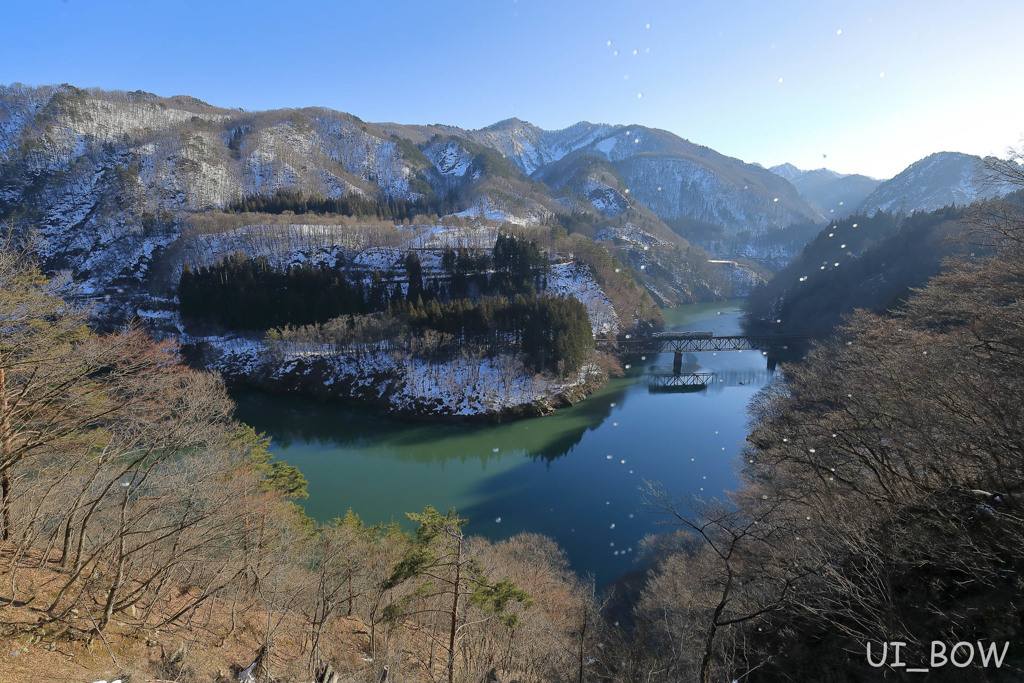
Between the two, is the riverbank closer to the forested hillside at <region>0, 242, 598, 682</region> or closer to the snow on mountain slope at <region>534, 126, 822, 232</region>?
the forested hillside at <region>0, 242, 598, 682</region>

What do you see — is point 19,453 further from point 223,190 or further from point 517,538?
point 223,190

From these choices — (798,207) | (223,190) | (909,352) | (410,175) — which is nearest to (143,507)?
(909,352)

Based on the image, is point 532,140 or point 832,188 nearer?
point 832,188

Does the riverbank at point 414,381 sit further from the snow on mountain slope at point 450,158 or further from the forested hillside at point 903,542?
the snow on mountain slope at point 450,158

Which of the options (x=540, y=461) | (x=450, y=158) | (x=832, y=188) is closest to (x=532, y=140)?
(x=450, y=158)

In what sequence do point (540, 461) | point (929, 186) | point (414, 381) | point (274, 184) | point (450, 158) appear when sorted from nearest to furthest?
point (540, 461)
point (414, 381)
point (274, 184)
point (929, 186)
point (450, 158)

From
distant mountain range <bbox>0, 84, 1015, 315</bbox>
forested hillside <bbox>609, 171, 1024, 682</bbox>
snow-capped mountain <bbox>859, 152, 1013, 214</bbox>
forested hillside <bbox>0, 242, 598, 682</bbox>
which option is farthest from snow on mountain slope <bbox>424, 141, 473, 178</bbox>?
forested hillside <bbox>609, 171, 1024, 682</bbox>

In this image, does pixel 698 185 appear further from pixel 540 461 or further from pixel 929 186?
pixel 540 461
